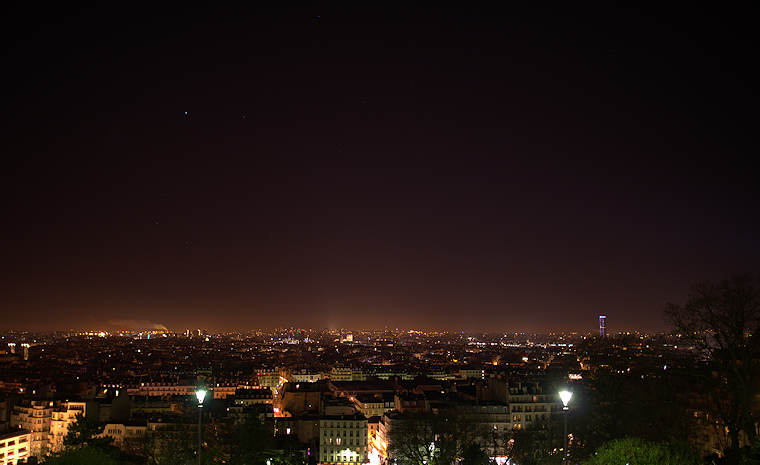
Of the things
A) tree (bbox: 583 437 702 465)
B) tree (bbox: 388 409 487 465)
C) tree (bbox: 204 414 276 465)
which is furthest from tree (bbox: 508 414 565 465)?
tree (bbox: 204 414 276 465)

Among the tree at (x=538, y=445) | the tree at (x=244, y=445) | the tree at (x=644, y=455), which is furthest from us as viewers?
the tree at (x=538, y=445)

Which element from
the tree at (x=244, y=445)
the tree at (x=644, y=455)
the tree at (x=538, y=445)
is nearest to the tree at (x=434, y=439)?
the tree at (x=538, y=445)

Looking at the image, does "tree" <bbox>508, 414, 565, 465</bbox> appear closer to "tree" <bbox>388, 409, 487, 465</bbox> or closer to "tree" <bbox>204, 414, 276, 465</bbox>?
"tree" <bbox>388, 409, 487, 465</bbox>

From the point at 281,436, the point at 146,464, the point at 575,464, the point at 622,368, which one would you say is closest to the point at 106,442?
the point at 146,464

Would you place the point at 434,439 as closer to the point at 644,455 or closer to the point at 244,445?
the point at 244,445

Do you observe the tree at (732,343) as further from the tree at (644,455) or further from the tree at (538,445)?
the tree at (538,445)

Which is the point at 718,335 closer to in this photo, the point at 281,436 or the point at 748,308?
the point at 748,308
